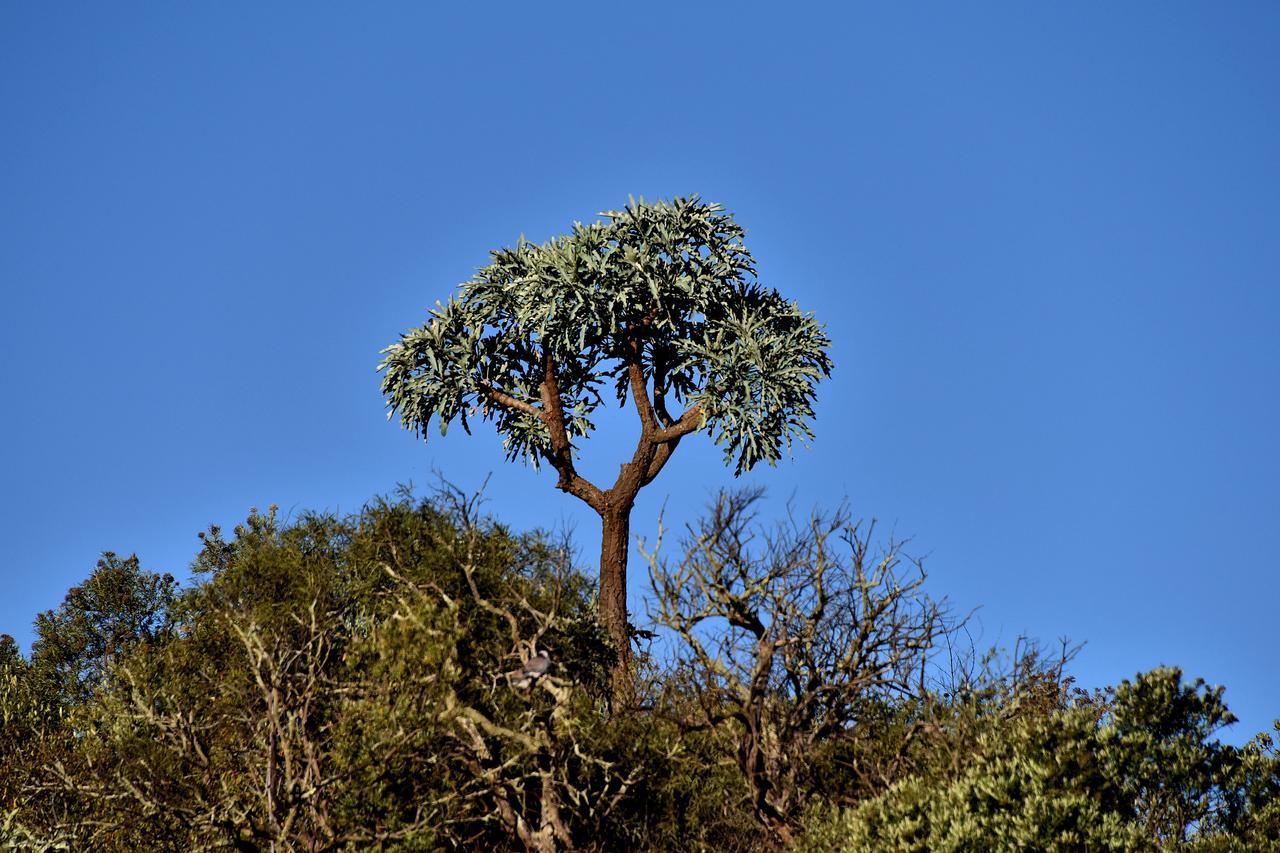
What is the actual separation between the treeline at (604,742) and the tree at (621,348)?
3.32 metres

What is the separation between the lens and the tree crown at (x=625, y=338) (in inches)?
1388

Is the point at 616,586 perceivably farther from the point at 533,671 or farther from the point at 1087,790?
the point at 1087,790

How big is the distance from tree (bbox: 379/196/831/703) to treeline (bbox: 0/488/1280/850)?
332 cm

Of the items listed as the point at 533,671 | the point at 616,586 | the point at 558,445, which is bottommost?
the point at 533,671

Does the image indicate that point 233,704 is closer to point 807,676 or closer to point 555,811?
point 555,811

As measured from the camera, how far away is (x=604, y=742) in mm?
27234

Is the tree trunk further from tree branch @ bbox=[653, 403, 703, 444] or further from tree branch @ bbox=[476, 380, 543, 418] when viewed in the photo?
tree branch @ bbox=[476, 380, 543, 418]

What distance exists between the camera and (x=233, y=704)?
33.1 meters

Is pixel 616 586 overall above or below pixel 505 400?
below

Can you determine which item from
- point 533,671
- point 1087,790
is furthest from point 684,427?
point 1087,790

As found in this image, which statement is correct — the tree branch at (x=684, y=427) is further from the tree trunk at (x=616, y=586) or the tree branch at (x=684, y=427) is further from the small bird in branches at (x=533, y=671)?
the small bird in branches at (x=533, y=671)

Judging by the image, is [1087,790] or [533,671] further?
[533,671]

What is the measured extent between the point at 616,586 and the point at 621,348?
23.3ft

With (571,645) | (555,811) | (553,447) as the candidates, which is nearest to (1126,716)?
(555,811)
